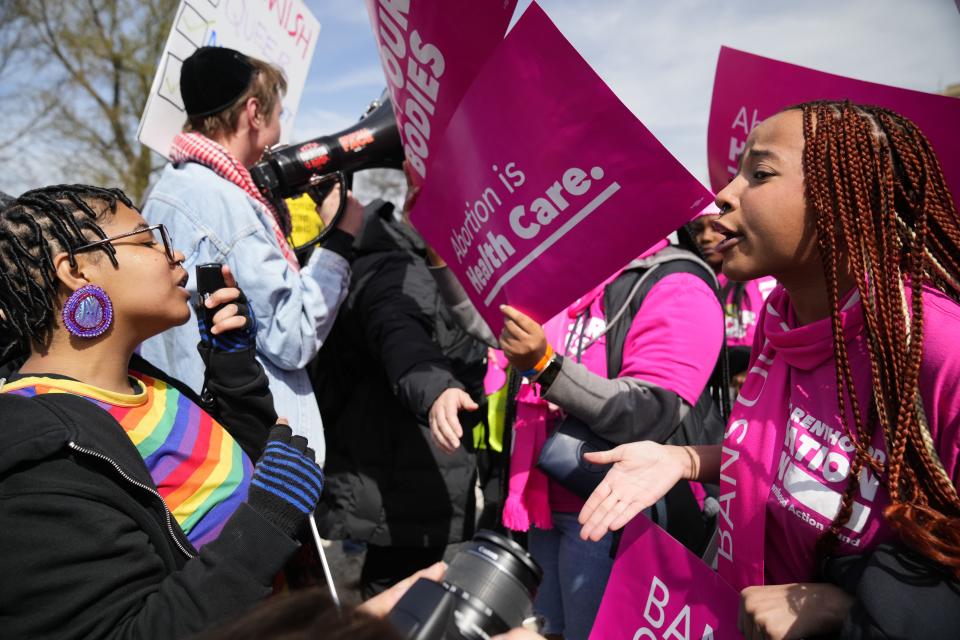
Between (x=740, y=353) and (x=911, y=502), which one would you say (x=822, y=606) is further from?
(x=740, y=353)

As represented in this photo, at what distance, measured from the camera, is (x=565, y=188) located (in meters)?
1.44

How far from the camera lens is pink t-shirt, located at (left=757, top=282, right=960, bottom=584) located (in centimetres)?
98

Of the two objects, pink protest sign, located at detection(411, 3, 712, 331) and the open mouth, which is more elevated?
pink protest sign, located at detection(411, 3, 712, 331)

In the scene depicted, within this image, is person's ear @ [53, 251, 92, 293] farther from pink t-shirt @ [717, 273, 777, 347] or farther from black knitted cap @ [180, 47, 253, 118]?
pink t-shirt @ [717, 273, 777, 347]

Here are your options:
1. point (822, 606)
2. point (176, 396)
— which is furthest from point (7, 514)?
point (822, 606)

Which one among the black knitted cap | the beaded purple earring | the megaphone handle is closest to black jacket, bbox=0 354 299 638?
the beaded purple earring

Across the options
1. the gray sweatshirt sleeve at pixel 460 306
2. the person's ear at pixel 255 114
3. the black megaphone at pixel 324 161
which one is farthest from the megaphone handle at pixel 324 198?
the gray sweatshirt sleeve at pixel 460 306

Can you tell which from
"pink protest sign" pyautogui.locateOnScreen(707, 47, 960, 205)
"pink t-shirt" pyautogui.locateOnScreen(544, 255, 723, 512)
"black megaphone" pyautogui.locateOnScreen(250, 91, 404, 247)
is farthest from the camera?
"black megaphone" pyautogui.locateOnScreen(250, 91, 404, 247)

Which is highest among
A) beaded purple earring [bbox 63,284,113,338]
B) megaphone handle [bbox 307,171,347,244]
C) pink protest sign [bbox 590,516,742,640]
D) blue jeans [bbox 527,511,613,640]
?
megaphone handle [bbox 307,171,347,244]

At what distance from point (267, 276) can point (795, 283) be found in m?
1.40

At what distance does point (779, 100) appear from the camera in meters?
1.85

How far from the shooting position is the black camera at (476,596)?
0.80 m

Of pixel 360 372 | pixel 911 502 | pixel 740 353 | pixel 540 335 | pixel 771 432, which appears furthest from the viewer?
pixel 740 353

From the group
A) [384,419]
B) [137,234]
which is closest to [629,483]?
[137,234]
